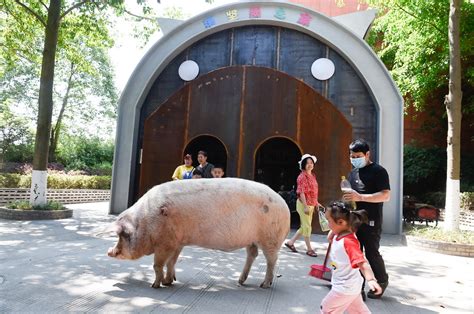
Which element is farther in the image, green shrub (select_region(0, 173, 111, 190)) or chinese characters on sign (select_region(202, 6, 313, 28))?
green shrub (select_region(0, 173, 111, 190))

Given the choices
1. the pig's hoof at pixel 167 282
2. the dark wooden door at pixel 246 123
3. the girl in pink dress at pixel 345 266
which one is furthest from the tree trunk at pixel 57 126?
the girl in pink dress at pixel 345 266

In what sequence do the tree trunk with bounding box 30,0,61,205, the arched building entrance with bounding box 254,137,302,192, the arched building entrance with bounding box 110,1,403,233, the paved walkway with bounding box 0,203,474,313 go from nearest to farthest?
1. the paved walkway with bounding box 0,203,474,313
2. the arched building entrance with bounding box 110,1,403,233
3. the tree trunk with bounding box 30,0,61,205
4. the arched building entrance with bounding box 254,137,302,192

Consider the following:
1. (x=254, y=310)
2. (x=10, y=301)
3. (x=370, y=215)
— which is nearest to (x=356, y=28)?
(x=370, y=215)

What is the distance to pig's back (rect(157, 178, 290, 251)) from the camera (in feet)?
13.5

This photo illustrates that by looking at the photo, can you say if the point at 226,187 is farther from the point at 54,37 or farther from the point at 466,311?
the point at 54,37

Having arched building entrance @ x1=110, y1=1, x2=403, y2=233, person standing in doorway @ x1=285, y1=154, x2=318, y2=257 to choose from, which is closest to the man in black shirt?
person standing in doorway @ x1=285, y1=154, x2=318, y2=257

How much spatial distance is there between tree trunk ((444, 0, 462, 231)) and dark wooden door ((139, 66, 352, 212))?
248 cm

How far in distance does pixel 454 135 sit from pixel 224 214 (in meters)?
7.37

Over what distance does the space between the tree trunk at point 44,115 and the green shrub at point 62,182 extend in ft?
15.1

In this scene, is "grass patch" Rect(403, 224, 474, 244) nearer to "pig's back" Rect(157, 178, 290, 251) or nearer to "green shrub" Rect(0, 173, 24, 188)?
"pig's back" Rect(157, 178, 290, 251)

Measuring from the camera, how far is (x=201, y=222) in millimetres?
4129

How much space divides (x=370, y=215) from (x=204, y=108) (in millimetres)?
6943

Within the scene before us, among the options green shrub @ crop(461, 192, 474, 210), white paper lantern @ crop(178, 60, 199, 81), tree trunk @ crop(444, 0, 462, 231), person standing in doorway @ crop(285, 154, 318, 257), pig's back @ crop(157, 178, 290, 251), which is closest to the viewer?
pig's back @ crop(157, 178, 290, 251)

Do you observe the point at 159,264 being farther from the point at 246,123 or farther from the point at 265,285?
the point at 246,123
